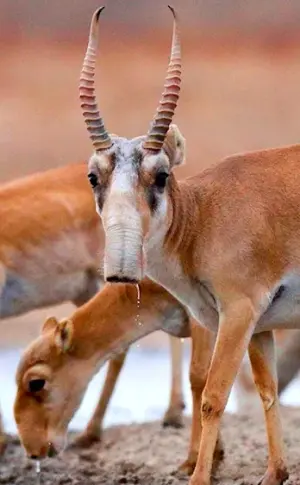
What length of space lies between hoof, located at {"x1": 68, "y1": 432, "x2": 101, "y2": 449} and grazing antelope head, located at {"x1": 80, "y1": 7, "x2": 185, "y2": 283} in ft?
7.78

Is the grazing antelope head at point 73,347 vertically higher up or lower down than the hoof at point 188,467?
higher up

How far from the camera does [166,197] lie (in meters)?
3.88

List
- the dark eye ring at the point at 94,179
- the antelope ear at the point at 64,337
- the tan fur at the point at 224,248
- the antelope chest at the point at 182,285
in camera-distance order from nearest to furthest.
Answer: the dark eye ring at the point at 94,179 < the tan fur at the point at 224,248 < the antelope chest at the point at 182,285 < the antelope ear at the point at 64,337

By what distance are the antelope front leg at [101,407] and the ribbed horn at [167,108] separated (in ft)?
7.85

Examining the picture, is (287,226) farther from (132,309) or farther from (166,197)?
(132,309)

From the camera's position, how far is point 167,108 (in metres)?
3.84

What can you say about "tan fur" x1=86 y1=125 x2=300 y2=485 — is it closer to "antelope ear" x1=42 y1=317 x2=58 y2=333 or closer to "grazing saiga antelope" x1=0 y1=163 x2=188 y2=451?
"antelope ear" x1=42 y1=317 x2=58 y2=333

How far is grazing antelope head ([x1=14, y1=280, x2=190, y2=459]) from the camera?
476 centimetres

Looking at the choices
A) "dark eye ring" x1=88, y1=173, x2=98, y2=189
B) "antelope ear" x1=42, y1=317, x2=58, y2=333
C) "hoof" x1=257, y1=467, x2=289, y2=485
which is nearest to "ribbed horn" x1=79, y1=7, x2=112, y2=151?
"dark eye ring" x1=88, y1=173, x2=98, y2=189

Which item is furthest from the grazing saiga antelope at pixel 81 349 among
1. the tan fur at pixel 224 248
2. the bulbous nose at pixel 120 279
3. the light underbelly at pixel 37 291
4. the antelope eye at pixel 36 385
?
the light underbelly at pixel 37 291

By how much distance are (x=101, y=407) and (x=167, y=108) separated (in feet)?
8.54

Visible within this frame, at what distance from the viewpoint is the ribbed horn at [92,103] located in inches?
150

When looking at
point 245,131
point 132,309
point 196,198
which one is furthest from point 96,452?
point 245,131

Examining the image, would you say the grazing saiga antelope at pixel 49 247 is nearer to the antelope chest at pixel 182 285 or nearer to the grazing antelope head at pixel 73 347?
the grazing antelope head at pixel 73 347
